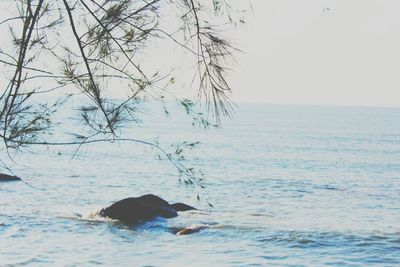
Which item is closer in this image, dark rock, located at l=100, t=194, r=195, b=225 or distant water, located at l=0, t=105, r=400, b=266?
distant water, located at l=0, t=105, r=400, b=266

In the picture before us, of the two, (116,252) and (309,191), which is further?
(309,191)

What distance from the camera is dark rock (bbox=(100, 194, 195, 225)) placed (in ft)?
74.7

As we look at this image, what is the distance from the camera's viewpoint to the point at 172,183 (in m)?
36.5

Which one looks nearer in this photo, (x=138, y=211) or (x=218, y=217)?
(x=138, y=211)

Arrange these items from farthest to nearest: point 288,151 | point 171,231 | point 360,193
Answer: point 288,151 < point 360,193 < point 171,231

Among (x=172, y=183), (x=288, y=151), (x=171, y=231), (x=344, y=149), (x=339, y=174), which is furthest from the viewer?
(x=344, y=149)

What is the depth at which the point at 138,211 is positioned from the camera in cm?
2306

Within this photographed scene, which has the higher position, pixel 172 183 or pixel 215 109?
pixel 215 109

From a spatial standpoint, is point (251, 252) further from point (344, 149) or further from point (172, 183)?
point (344, 149)

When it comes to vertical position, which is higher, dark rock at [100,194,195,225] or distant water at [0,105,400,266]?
dark rock at [100,194,195,225]

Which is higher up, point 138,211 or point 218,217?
point 138,211

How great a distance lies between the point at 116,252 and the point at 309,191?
1847 cm

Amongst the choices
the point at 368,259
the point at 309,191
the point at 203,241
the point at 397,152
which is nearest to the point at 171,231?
the point at 203,241

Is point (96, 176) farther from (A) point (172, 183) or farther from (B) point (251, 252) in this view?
(B) point (251, 252)
